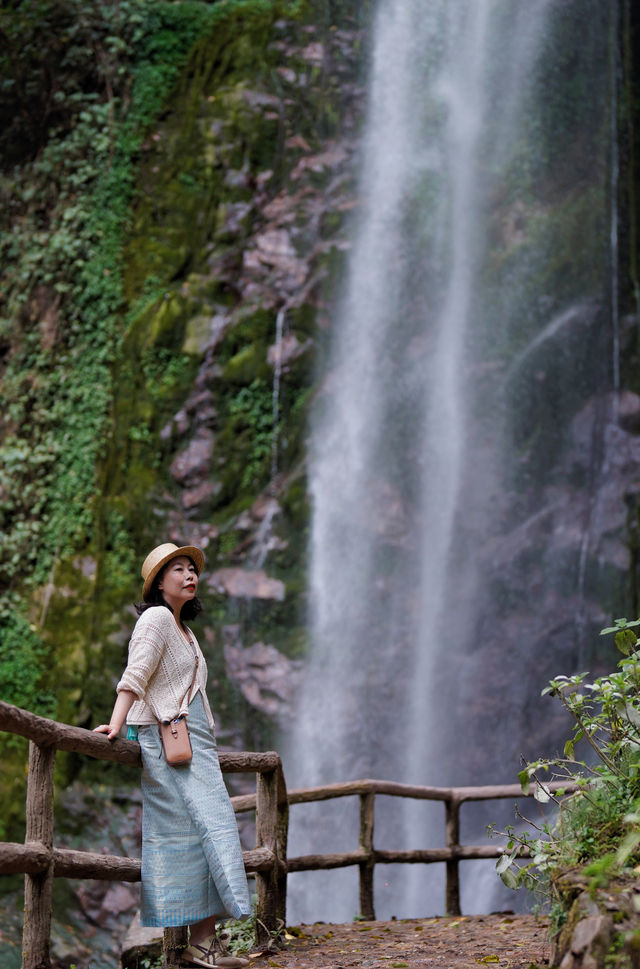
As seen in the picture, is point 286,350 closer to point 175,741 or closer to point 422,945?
point 422,945

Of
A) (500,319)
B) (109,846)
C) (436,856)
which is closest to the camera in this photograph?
(436,856)

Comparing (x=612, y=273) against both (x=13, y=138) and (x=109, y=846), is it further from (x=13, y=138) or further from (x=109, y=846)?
(x=109, y=846)

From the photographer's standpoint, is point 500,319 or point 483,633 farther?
point 500,319

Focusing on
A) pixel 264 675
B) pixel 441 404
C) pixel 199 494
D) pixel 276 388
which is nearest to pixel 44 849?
pixel 264 675

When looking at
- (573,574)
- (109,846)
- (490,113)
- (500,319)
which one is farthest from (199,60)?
(109,846)

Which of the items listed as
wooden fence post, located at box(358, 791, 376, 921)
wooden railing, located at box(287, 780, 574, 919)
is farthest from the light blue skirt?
wooden fence post, located at box(358, 791, 376, 921)

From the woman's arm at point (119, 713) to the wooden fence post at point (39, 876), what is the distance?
217mm

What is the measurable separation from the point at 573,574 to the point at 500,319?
2971mm

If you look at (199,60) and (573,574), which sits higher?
(199,60)

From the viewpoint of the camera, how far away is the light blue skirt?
319cm

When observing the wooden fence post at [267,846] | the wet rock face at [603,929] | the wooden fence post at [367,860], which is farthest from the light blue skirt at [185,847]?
the wooden fence post at [367,860]

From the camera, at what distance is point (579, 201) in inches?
446

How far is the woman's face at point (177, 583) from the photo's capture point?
3502 millimetres

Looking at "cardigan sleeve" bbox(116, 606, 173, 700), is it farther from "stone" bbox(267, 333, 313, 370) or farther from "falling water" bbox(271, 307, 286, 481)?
"stone" bbox(267, 333, 313, 370)
